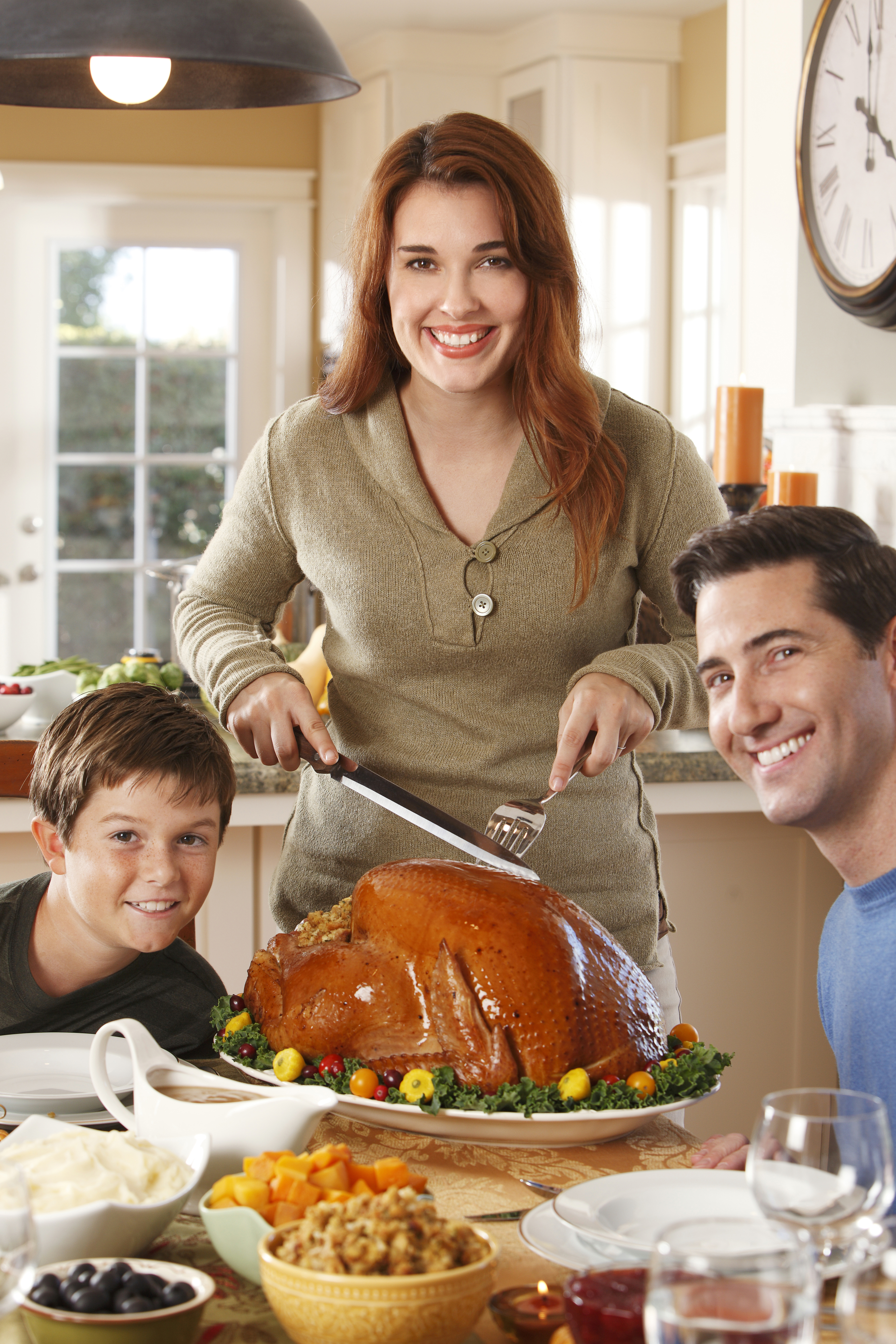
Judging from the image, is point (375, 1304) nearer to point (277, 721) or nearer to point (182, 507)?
point (277, 721)

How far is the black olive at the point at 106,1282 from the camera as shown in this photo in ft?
2.29

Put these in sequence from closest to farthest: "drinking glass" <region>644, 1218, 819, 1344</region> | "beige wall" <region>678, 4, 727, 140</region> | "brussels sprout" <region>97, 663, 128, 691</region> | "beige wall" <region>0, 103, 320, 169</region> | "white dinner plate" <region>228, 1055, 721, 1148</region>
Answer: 1. "drinking glass" <region>644, 1218, 819, 1344</region>
2. "white dinner plate" <region>228, 1055, 721, 1148</region>
3. "brussels sprout" <region>97, 663, 128, 691</region>
4. "beige wall" <region>678, 4, 727, 140</region>
5. "beige wall" <region>0, 103, 320, 169</region>

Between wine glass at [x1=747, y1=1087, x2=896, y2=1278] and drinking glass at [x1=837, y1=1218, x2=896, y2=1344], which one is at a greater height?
wine glass at [x1=747, y1=1087, x2=896, y2=1278]

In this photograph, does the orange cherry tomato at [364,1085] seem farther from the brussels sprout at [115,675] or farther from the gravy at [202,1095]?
the brussels sprout at [115,675]

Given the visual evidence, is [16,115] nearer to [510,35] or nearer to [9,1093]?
[510,35]

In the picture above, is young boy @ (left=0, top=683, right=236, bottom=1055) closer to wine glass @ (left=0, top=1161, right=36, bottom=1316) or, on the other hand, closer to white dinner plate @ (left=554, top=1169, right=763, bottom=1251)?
white dinner plate @ (left=554, top=1169, right=763, bottom=1251)

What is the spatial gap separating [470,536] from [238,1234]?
86 cm

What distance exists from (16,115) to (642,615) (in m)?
4.07

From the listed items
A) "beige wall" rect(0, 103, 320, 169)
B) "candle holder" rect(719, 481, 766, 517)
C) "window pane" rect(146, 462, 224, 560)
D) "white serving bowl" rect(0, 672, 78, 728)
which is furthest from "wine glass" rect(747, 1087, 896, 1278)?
"beige wall" rect(0, 103, 320, 169)

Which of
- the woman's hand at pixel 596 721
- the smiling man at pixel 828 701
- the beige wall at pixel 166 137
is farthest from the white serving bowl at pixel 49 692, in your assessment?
the beige wall at pixel 166 137

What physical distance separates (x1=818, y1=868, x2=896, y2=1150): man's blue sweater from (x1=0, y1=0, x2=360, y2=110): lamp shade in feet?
2.65

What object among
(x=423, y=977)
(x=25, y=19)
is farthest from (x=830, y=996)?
(x=25, y=19)

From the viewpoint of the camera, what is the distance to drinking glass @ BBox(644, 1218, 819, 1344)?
548 millimetres

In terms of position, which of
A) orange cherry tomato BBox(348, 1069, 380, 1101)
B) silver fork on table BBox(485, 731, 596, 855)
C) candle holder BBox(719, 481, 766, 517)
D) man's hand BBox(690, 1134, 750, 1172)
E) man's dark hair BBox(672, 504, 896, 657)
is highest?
candle holder BBox(719, 481, 766, 517)
